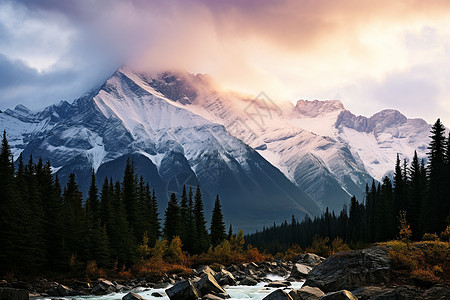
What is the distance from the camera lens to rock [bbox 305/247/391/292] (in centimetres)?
3812

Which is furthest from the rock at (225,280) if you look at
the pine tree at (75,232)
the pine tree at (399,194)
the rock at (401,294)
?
the pine tree at (399,194)

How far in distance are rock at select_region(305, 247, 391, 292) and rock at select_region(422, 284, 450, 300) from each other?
5.25m

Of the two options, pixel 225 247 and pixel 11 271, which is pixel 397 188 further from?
pixel 11 271

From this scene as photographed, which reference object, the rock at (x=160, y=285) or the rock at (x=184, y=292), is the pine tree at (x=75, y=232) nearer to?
the rock at (x=160, y=285)

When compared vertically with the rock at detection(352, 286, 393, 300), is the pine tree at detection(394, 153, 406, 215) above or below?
above

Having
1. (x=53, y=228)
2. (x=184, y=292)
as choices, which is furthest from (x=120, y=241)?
(x=184, y=292)

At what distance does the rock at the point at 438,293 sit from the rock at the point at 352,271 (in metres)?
5.25

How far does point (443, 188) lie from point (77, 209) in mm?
68919

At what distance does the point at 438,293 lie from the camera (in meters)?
31.7

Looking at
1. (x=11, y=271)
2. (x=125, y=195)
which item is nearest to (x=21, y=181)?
(x=11, y=271)

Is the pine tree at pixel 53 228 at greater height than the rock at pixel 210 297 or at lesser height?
greater

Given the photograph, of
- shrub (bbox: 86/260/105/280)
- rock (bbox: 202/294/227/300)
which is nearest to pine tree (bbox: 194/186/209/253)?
shrub (bbox: 86/260/105/280)

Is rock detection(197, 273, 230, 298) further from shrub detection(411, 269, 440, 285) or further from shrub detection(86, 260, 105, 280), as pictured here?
shrub detection(86, 260, 105, 280)

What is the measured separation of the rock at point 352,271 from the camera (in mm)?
38125
